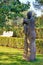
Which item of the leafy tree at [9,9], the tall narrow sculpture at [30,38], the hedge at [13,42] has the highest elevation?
the leafy tree at [9,9]

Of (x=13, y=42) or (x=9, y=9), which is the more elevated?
(x=9, y=9)

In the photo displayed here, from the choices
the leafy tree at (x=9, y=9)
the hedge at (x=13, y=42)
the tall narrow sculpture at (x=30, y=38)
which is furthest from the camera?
the hedge at (x=13, y=42)

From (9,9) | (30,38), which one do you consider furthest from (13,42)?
(9,9)

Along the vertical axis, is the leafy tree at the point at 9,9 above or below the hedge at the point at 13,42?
above

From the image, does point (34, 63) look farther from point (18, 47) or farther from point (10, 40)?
point (10, 40)

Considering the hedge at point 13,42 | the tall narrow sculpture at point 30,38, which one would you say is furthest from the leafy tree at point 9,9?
the hedge at point 13,42

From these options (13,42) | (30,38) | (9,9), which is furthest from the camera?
(13,42)

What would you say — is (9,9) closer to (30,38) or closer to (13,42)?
(30,38)

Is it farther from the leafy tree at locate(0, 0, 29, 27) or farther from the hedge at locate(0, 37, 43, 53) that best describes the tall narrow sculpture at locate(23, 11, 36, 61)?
the hedge at locate(0, 37, 43, 53)

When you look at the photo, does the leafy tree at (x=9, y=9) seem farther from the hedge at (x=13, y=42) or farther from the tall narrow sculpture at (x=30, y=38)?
the hedge at (x=13, y=42)

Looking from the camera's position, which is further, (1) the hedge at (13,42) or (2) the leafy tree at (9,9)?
(1) the hedge at (13,42)

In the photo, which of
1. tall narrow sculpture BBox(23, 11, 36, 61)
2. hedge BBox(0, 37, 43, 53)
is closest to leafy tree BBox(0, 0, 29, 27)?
tall narrow sculpture BBox(23, 11, 36, 61)

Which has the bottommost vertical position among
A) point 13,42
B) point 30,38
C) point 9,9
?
point 13,42

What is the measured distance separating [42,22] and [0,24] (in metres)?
12.2
